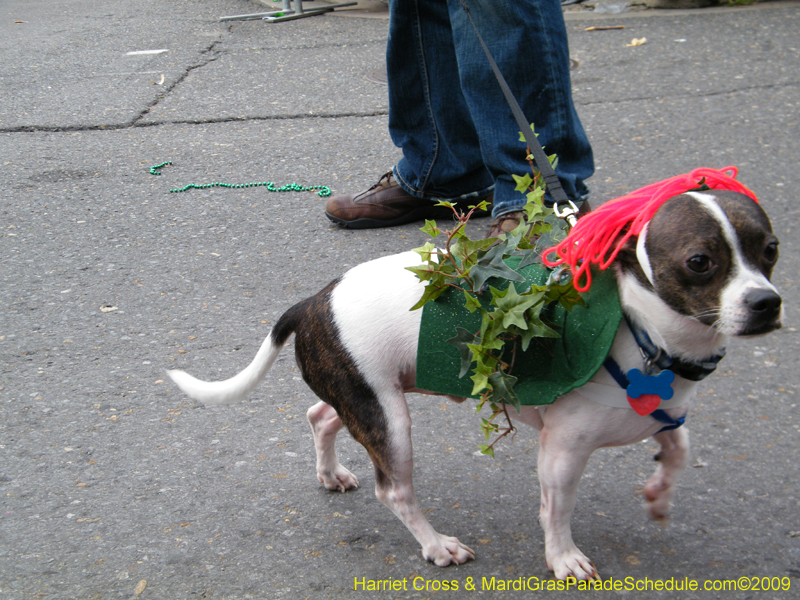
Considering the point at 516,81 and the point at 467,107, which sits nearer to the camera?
the point at 516,81

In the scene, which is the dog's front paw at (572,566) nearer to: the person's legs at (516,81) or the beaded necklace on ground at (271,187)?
the person's legs at (516,81)

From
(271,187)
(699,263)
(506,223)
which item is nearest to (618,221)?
(699,263)

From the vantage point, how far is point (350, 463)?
2520mm

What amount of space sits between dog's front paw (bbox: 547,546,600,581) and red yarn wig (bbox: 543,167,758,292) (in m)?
0.76

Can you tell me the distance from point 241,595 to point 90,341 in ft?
5.29

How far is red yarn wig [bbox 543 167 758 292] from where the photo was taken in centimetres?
168

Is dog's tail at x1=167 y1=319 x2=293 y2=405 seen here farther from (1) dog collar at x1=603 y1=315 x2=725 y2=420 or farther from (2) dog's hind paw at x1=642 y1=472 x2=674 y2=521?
(2) dog's hind paw at x1=642 y1=472 x2=674 y2=521

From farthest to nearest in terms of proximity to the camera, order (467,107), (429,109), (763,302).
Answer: (429,109)
(467,107)
(763,302)

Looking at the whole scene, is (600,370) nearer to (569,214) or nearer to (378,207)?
(569,214)

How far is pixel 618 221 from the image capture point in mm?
1708

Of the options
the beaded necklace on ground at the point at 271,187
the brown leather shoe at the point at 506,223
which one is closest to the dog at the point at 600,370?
the brown leather shoe at the point at 506,223

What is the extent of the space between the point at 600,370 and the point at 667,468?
454 millimetres

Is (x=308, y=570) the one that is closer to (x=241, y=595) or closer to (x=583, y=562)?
(x=241, y=595)

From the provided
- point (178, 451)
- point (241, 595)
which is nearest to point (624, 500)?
point (241, 595)
